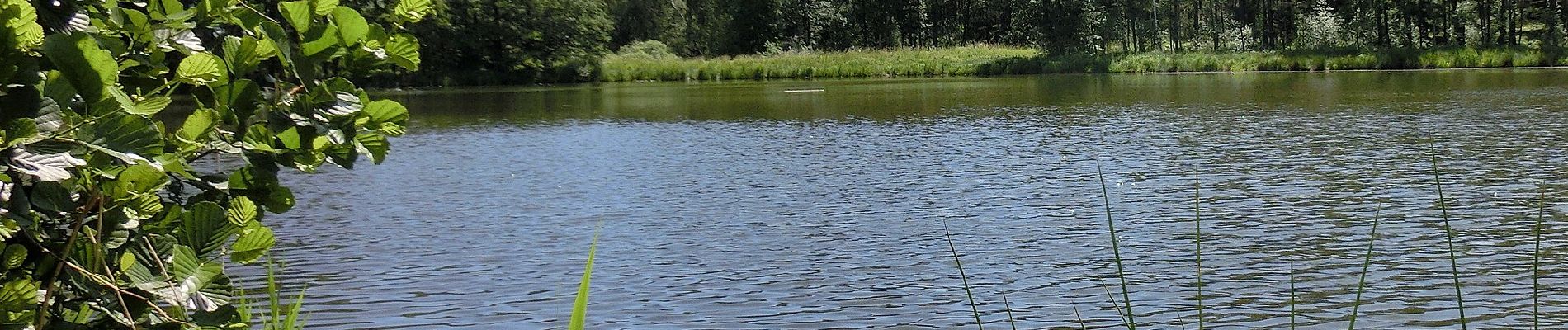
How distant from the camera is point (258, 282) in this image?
23.7 feet

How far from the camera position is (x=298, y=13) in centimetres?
229

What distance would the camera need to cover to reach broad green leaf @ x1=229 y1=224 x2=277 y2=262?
91.1 inches

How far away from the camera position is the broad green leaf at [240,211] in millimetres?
2287

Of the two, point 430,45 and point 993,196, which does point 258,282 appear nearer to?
point 993,196

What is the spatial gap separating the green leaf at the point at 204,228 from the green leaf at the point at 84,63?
296 mm

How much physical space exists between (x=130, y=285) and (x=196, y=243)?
0.12 meters

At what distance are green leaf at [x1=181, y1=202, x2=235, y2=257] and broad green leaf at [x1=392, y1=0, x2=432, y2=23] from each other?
17.6 inches

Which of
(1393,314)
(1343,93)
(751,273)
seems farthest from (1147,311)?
(1343,93)

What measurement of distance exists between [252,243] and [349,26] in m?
0.36

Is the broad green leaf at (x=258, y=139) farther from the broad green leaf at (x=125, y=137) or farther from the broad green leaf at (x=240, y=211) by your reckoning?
the broad green leaf at (x=125, y=137)

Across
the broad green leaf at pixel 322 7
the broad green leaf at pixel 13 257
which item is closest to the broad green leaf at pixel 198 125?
the broad green leaf at pixel 322 7

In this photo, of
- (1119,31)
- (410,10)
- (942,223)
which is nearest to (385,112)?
(410,10)

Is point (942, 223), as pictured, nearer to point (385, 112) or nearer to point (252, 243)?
point (385, 112)

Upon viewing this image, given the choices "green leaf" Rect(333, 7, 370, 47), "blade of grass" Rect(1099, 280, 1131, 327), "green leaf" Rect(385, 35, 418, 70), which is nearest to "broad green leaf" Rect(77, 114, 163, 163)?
"green leaf" Rect(333, 7, 370, 47)
